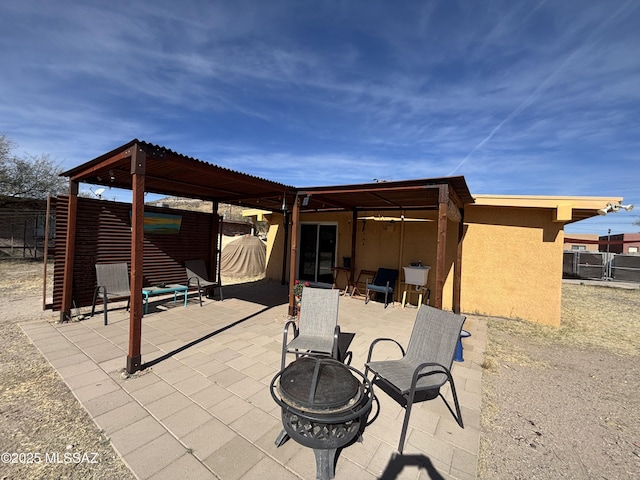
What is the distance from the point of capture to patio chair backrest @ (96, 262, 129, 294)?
5.16 meters

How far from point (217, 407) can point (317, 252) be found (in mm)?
7127

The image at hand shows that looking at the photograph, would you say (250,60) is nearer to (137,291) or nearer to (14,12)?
(14,12)

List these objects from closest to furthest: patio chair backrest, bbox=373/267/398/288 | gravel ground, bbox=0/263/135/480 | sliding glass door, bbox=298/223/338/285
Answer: gravel ground, bbox=0/263/135/480 → patio chair backrest, bbox=373/267/398/288 → sliding glass door, bbox=298/223/338/285

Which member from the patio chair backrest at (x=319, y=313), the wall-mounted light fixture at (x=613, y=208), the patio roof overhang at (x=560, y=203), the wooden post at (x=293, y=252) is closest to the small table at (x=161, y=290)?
the wooden post at (x=293, y=252)

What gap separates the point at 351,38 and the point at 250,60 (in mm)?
2588

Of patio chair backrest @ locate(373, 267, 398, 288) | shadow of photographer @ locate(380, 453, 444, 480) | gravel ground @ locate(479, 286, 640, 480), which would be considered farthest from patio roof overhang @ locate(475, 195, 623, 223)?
shadow of photographer @ locate(380, 453, 444, 480)

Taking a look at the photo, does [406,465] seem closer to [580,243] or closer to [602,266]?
[602,266]

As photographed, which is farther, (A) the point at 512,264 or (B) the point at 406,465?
(A) the point at 512,264

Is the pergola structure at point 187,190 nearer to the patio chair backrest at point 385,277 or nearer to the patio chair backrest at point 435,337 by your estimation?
the patio chair backrest at point 435,337

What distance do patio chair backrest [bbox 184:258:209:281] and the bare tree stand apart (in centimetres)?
1339

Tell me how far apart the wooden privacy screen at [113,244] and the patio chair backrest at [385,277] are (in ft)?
15.3

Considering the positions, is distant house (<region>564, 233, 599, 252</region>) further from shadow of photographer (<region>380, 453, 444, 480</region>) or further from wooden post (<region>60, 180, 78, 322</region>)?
wooden post (<region>60, 180, 78, 322</region>)

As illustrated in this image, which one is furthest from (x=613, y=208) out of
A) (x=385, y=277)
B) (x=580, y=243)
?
(x=580, y=243)

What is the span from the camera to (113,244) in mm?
5465
